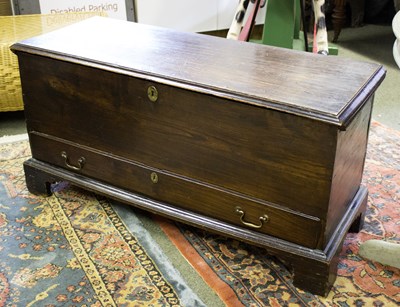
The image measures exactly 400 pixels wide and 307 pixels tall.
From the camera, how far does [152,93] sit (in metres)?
1.59

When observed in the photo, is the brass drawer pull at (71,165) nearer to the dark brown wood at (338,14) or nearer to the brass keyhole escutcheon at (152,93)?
the brass keyhole escutcheon at (152,93)

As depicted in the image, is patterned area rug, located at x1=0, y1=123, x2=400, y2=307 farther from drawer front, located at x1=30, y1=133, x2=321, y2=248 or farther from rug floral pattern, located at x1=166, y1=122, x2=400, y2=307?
drawer front, located at x1=30, y1=133, x2=321, y2=248

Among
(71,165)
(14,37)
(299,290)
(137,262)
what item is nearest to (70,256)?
(137,262)

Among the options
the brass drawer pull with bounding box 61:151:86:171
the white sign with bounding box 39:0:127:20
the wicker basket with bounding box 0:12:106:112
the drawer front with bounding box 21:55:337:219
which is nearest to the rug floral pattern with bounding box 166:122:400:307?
the drawer front with bounding box 21:55:337:219

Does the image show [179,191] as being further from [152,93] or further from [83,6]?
[83,6]

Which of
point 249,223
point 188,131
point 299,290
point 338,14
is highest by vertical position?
point 188,131

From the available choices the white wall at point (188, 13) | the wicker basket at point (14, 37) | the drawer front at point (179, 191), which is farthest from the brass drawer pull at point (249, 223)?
the white wall at point (188, 13)

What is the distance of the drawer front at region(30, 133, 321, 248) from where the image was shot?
1517mm

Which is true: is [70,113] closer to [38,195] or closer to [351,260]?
[38,195]

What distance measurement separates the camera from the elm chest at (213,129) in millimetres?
1432

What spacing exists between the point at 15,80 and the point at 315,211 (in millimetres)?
1489

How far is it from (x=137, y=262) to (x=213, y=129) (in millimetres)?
468

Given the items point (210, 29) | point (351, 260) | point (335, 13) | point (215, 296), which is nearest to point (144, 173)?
point (215, 296)

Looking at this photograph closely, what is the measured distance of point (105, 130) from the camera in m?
1.75
